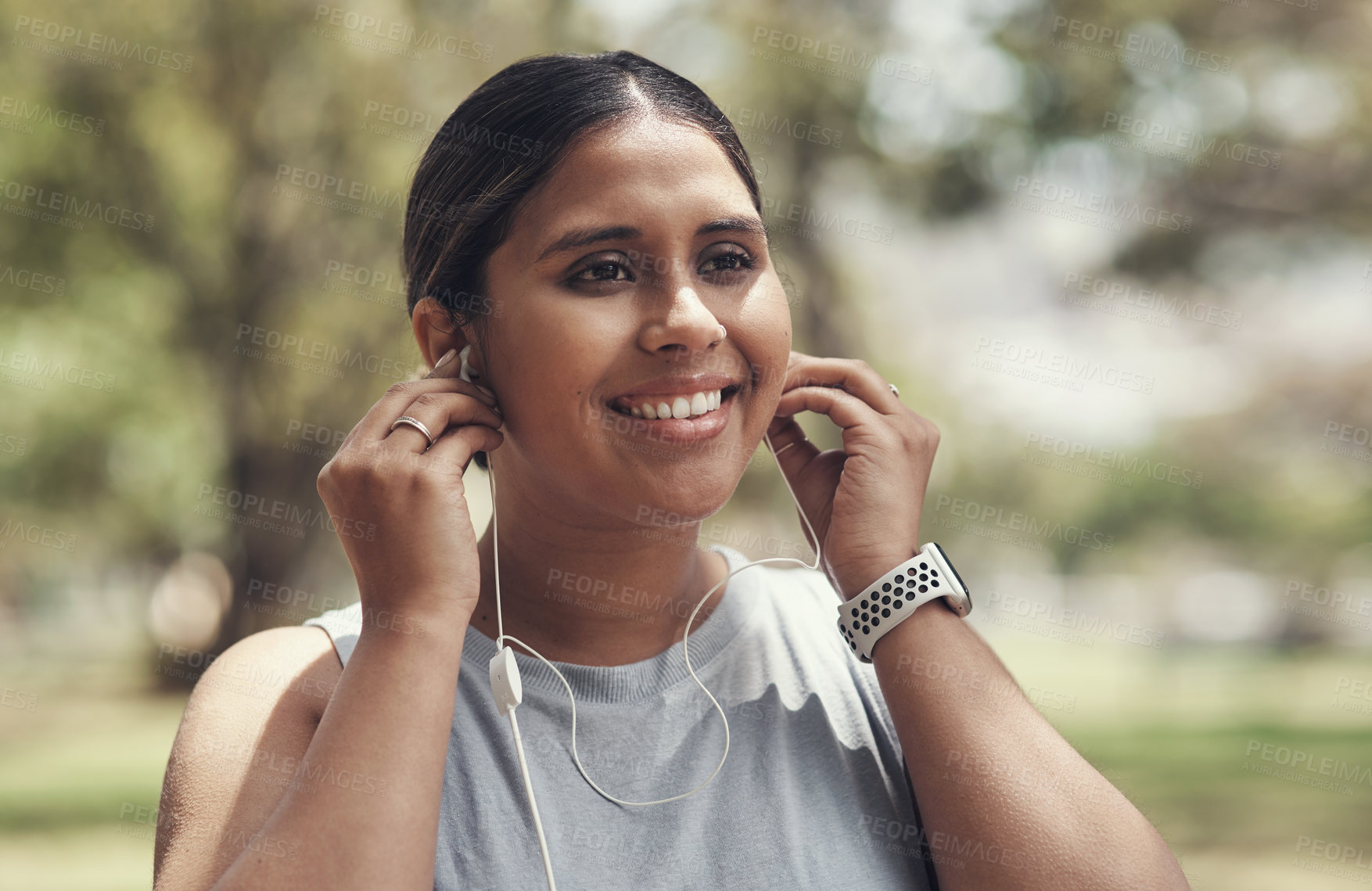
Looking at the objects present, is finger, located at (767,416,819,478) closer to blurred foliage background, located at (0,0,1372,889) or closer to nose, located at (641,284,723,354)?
nose, located at (641,284,723,354)

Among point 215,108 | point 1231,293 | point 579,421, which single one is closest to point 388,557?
point 579,421

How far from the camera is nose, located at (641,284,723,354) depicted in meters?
1.86

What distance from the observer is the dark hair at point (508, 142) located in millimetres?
1989

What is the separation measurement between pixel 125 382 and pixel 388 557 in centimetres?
1067

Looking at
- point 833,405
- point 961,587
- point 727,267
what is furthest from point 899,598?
point 727,267

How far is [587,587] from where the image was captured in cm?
213

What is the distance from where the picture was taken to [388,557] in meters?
1.78

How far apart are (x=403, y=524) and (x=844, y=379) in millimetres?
1046

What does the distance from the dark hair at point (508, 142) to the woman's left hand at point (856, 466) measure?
0.44 metres

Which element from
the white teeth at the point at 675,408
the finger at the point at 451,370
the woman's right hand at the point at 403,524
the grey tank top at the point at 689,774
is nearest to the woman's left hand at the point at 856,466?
the grey tank top at the point at 689,774

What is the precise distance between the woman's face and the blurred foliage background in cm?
311

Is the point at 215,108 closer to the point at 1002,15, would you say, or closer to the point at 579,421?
the point at 1002,15

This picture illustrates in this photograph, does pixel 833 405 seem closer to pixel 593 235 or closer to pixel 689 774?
pixel 593 235

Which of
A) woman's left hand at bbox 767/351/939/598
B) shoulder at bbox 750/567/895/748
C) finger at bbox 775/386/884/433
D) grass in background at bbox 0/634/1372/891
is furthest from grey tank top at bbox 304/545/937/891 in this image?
grass in background at bbox 0/634/1372/891
